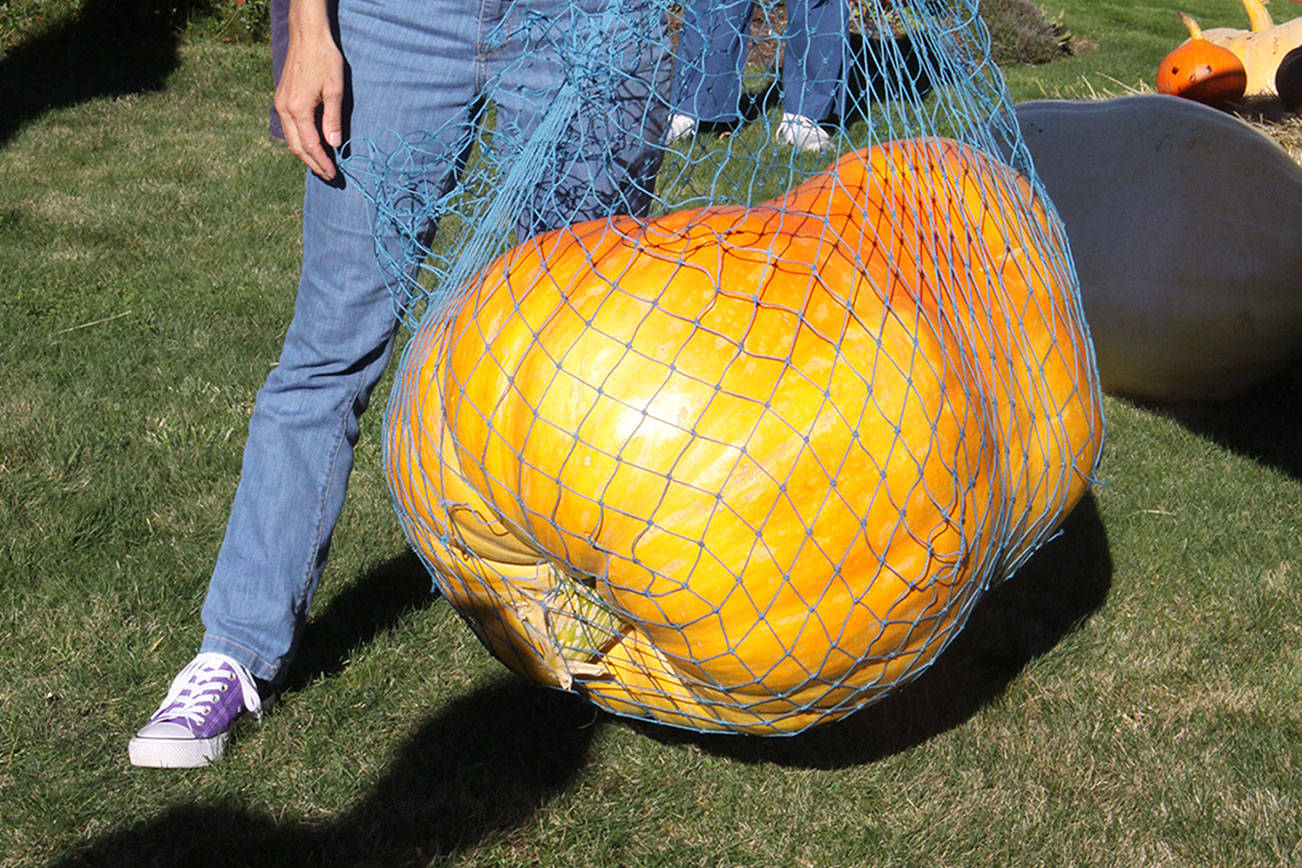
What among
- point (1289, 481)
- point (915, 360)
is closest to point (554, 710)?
point (915, 360)

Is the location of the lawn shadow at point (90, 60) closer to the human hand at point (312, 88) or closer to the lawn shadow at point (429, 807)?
the human hand at point (312, 88)

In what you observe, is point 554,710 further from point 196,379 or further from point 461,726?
point 196,379

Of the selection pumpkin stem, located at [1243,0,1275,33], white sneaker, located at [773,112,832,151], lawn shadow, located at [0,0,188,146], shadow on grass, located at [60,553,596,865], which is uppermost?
white sneaker, located at [773,112,832,151]

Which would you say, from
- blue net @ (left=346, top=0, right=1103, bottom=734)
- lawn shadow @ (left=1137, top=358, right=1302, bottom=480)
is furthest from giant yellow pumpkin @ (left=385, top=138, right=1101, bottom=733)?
lawn shadow @ (left=1137, top=358, right=1302, bottom=480)

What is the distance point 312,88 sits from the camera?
2428mm

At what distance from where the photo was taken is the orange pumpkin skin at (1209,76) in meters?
6.21

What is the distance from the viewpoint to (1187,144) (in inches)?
186

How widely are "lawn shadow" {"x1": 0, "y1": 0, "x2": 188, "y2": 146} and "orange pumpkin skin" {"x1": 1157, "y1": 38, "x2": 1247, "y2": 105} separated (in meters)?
6.79

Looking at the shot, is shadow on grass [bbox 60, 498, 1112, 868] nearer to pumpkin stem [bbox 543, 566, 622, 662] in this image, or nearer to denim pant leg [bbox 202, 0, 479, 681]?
denim pant leg [bbox 202, 0, 479, 681]

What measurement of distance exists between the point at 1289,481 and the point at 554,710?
2.83 metres

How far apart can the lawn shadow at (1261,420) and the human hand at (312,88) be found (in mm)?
3524

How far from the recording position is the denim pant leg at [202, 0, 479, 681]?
2.47m

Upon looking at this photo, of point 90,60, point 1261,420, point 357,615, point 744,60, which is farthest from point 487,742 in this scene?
point 90,60

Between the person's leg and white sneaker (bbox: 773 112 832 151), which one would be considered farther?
white sneaker (bbox: 773 112 832 151)
